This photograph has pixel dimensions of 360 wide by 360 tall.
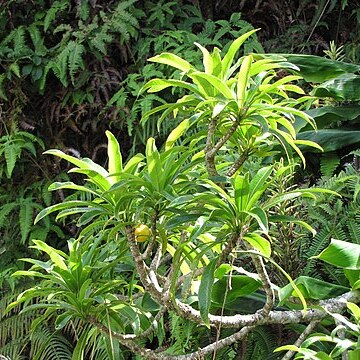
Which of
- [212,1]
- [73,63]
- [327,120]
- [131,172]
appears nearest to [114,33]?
[73,63]

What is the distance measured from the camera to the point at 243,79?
41.6 inches

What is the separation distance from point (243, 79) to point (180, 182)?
0.72 feet

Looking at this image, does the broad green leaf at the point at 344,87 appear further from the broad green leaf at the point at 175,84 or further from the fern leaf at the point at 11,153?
the fern leaf at the point at 11,153

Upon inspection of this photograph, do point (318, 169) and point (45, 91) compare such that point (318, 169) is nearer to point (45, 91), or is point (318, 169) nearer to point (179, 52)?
point (179, 52)

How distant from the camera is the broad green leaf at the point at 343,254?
1.23 m

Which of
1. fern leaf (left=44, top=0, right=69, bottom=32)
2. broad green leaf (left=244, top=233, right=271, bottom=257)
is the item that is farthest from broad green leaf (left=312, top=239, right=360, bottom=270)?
fern leaf (left=44, top=0, right=69, bottom=32)

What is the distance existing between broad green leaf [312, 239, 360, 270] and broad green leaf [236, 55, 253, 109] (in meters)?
0.36

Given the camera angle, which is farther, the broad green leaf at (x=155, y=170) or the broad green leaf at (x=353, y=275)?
the broad green leaf at (x=353, y=275)

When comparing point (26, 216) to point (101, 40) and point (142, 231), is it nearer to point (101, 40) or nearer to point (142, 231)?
point (101, 40)

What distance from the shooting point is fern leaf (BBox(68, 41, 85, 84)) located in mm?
2617

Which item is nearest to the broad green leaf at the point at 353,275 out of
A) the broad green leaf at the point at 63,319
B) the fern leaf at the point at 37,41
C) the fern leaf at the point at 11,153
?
the broad green leaf at the point at 63,319

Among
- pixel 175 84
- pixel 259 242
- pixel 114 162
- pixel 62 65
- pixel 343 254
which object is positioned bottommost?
pixel 62 65

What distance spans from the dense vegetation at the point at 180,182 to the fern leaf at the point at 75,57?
0.02 metres

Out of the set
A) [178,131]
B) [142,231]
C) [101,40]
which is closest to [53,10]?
[101,40]
